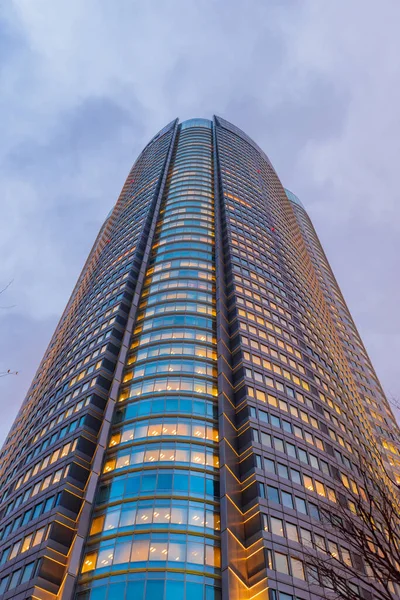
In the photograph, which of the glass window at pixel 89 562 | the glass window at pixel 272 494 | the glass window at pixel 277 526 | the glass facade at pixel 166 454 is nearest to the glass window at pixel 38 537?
the glass facade at pixel 166 454

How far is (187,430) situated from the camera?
47.4 m

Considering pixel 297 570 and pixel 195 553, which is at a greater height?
pixel 195 553

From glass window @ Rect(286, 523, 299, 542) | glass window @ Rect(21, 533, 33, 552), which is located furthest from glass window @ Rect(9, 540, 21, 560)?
glass window @ Rect(286, 523, 299, 542)

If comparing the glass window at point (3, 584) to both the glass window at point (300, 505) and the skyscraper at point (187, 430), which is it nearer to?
the skyscraper at point (187, 430)

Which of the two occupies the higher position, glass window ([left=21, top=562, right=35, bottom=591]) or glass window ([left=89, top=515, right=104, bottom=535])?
glass window ([left=89, top=515, right=104, bottom=535])

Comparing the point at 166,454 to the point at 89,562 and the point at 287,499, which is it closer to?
the point at 89,562

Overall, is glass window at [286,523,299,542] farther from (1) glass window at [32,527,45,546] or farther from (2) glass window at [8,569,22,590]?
(2) glass window at [8,569,22,590]

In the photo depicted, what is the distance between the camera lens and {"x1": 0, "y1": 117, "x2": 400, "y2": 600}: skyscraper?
38219 millimetres

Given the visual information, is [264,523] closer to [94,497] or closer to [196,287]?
[94,497]

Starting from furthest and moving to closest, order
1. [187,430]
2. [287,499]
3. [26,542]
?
[187,430] < [287,499] < [26,542]

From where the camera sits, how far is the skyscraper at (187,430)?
125ft

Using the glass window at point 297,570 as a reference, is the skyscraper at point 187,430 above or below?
above

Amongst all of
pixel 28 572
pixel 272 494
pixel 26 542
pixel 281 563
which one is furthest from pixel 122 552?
pixel 272 494

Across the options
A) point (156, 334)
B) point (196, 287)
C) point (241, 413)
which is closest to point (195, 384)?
point (241, 413)
